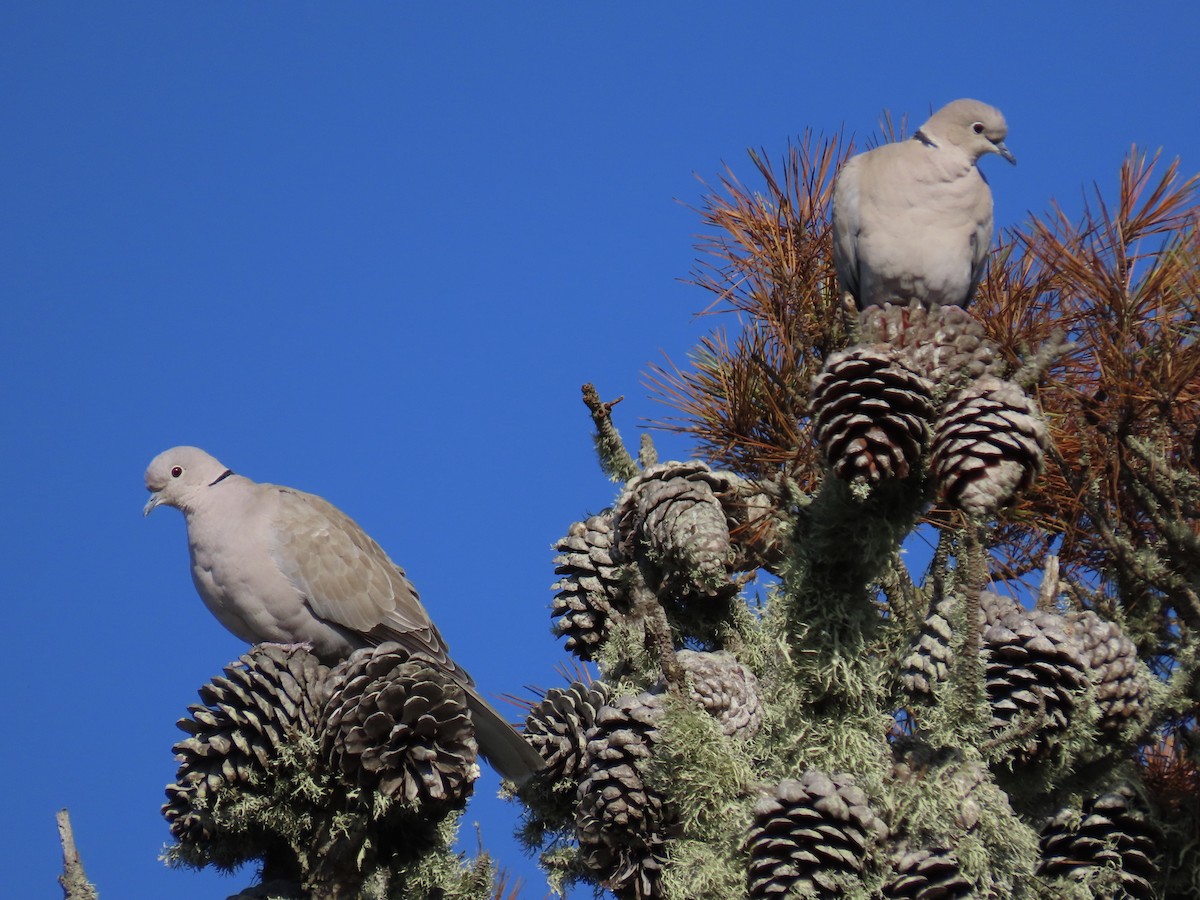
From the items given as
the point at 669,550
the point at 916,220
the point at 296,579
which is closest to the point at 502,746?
the point at 669,550

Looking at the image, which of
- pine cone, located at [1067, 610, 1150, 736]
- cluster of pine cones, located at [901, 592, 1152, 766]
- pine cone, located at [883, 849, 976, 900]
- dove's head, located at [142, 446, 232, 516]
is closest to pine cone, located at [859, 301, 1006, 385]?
cluster of pine cones, located at [901, 592, 1152, 766]

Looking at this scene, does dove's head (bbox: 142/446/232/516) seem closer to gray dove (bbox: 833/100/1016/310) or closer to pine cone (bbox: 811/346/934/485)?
gray dove (bbox: 833/100/1016/310)

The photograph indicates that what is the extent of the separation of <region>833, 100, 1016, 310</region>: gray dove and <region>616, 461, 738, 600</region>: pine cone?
3.56ft

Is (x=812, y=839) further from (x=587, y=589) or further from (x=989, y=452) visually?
(x=587, y=589)

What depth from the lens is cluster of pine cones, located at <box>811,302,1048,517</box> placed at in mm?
2150

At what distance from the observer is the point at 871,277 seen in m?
3.93

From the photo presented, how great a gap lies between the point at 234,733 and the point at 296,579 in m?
1.22

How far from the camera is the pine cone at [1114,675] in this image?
2760 mm

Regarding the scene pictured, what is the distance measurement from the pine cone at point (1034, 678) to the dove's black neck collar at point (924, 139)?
1.84 metres

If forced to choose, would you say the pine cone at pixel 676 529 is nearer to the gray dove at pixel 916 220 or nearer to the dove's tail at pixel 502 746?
the dove's tail at pixel 502 746

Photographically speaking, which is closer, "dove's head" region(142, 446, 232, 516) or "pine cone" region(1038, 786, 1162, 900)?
"pine cone" region(1038, 786, 1162, 900)

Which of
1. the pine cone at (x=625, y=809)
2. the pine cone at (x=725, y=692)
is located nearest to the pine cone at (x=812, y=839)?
the pine cone at (x=625, y=809)

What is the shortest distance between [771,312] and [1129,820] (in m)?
1.71

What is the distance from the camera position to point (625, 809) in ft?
8.84
